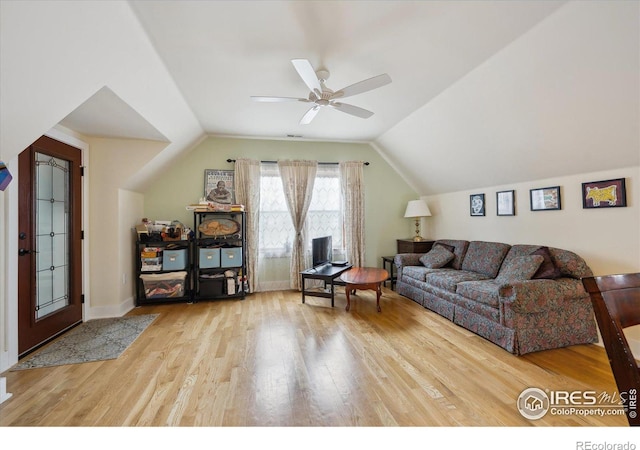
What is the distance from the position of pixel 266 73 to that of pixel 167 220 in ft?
9.53

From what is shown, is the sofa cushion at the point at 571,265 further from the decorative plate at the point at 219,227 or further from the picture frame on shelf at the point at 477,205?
the decorative plate at the point at 219,227

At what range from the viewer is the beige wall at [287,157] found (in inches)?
171

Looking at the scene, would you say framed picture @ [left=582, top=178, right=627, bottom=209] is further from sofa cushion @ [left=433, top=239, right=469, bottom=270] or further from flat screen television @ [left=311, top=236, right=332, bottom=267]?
flat screen television @ [left=311, top=236, right=332, bottom=267]

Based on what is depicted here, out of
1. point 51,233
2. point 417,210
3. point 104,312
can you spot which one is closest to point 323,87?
point 417,210

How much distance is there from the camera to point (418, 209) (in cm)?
479

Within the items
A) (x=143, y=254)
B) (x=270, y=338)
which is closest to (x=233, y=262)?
(x=143, y=254)

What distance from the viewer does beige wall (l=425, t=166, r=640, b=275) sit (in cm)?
240

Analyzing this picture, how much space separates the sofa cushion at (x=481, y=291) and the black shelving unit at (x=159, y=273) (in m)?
3.71

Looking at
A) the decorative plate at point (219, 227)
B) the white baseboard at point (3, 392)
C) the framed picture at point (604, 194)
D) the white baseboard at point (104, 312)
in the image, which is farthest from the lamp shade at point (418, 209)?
the white baseboard at point (3, 392)

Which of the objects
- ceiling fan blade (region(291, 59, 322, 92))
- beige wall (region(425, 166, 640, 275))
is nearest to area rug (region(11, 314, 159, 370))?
ceiling fan blade (region(291, 59, 322, 92))

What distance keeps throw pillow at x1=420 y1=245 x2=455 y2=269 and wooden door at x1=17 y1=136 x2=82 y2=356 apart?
4637mm

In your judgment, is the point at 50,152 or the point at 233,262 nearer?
the point at 50,152
